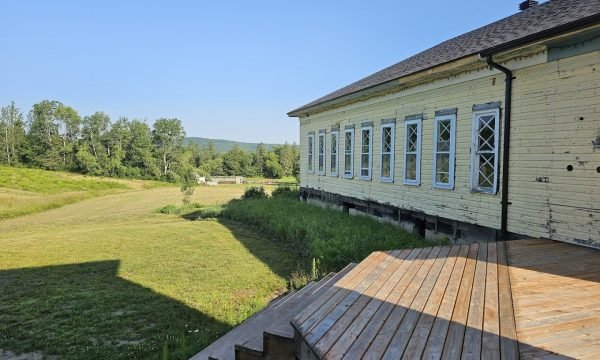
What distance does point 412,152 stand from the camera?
10227 millimetres

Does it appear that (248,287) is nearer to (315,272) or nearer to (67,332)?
(315,272)

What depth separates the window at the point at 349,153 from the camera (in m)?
13.8

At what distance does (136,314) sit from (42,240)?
1050 cm

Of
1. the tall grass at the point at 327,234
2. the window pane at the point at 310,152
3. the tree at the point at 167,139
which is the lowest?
the tall grass at the point at 327,234

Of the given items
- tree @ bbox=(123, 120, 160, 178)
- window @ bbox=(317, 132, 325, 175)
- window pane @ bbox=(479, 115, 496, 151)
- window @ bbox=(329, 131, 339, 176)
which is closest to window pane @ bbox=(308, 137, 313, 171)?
window @ bbox=(317, 132, 325, 175)

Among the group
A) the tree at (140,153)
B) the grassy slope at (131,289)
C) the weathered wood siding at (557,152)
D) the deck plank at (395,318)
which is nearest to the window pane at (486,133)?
the weathered wood siding at (557,152)

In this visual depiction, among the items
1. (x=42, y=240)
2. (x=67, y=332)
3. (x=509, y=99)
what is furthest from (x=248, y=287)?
(x=42, y=240)

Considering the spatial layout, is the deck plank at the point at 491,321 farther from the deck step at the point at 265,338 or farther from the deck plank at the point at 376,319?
the deck step at the point at 265,338

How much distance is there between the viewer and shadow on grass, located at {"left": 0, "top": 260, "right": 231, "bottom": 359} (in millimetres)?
5316

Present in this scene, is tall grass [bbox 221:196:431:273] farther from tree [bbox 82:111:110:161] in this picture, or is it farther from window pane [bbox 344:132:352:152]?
tree [bbox 82:111:110:161]

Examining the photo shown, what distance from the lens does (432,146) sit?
9.45m

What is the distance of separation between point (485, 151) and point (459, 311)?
18.1 feet

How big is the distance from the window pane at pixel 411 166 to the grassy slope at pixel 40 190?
2553 cm

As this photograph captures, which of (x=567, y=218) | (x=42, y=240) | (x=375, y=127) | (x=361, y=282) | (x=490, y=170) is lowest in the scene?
(x=42, y=240)
